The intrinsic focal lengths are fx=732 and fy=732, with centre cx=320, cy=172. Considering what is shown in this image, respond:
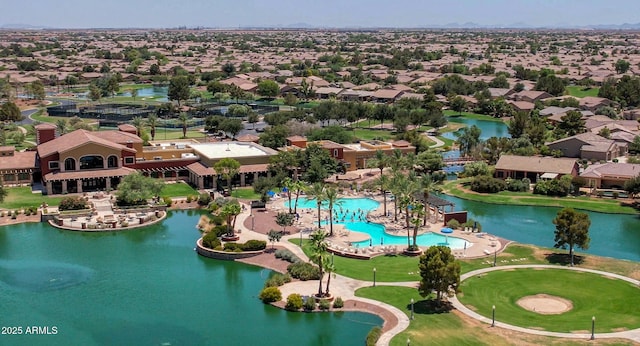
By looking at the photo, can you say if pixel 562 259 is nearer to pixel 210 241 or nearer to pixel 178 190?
pixel 210 241

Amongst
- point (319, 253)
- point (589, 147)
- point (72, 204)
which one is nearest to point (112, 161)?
point (72, 204)

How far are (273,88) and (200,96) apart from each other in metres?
16.6

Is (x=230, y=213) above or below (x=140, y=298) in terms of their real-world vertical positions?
above

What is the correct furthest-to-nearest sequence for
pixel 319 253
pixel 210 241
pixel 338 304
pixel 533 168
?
pixel 533 168 < pixel 210 241 < pixel 319 253 < pixel 338 304

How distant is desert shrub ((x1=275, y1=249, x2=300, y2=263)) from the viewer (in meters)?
57.2

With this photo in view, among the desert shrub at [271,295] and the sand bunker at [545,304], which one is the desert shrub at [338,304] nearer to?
the desert shrub at [271,295]

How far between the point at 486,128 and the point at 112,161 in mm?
72686

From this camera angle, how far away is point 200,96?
165250 mm

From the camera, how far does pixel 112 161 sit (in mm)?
82812

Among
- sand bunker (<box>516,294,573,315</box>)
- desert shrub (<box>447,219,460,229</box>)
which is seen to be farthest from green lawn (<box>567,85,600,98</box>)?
sand bunker (<box>516,294,573,315</box>)

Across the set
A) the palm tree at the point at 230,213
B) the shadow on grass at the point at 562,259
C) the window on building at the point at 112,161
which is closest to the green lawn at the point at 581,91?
the shadow on grass at the point at 562,259

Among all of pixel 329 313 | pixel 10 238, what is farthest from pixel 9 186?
pixel 329 313

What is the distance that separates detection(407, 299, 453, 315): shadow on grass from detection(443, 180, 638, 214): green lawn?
33.7 metres

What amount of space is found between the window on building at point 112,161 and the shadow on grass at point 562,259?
48.6 m
